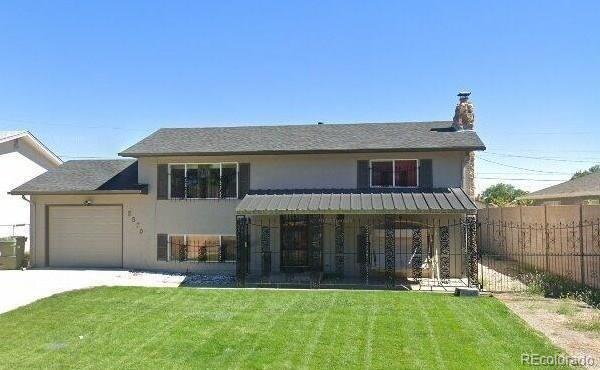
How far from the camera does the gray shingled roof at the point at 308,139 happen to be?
55.3 ft

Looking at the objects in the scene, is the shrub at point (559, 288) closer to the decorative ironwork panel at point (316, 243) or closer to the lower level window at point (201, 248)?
the decorative ironwork panel at point (316, 243)

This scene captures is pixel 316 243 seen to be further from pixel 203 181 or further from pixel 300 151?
pixel 203 181

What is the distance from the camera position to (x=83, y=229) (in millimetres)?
18672

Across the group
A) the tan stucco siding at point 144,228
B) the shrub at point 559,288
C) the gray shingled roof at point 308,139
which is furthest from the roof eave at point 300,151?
the shrub at point 559,288

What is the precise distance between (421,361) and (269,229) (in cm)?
1013

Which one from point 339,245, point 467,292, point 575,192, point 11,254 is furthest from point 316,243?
point 575,192

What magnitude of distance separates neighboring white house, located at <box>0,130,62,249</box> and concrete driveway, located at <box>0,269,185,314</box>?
21.9 ft

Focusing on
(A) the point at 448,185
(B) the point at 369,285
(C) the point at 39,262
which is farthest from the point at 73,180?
(A) the point at 448,185

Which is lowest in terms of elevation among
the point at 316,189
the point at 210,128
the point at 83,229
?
the point at 83,229

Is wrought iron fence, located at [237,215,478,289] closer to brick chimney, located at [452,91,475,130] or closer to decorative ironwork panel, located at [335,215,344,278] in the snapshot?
decorative ironwork panel, located at [335,215,344,278]

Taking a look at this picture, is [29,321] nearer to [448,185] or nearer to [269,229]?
[269,229]

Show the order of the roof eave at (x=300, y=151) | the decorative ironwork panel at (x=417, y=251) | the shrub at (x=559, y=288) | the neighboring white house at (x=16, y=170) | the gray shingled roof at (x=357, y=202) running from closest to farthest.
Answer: the shrub at (x=559, y=288) → the gray shingled roof at (x=357, y=202) → the decorative ironwork panel at (x=417, y=251) → the roof eave at (x=300, y=151) → the neighboring white house at (x=16, y=170)

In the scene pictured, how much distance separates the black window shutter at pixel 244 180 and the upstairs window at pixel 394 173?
4.47 m

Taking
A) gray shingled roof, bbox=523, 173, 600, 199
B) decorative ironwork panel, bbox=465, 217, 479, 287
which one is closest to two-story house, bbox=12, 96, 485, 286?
decorative ironwork panel, bbox=465, 217, 479, 287
